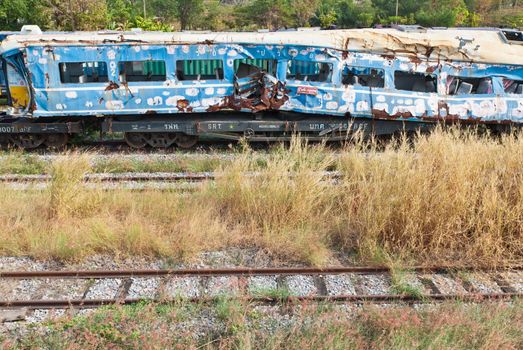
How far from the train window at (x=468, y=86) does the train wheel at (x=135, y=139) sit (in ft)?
25.1

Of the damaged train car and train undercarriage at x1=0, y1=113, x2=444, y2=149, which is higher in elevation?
the damaged train car

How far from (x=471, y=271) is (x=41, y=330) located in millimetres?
4947

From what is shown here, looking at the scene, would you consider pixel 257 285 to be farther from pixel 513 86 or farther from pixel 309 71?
pixel 513 86

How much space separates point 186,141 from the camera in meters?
12.6

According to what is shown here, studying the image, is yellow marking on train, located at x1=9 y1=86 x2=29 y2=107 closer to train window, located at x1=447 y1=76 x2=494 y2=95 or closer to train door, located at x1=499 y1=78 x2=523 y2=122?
train window, located at x1=447 y1=76 x2=494 y2=95

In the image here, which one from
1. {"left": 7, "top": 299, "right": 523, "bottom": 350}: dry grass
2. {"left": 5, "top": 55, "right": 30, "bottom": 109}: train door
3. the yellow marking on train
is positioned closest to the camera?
{"left": 7, "top": 299, "right": 523, "bottom": 350}: dry grass

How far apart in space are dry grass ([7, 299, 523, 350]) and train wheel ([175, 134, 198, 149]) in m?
7.63

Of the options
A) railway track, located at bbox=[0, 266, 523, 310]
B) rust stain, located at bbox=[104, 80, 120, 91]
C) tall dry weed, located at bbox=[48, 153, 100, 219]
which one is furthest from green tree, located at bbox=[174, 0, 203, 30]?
railway track, located at bbox=[0, 266, 523, 310]

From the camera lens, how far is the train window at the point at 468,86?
12109mm

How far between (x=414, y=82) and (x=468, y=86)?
1.28 m

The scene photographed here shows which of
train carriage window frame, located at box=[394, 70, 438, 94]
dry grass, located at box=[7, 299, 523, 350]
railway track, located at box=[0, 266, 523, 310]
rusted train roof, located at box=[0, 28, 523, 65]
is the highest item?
rusted train roof, located at box=[0, 28, 523, 65]

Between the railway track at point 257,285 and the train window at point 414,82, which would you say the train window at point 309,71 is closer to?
the train window at point 414,82

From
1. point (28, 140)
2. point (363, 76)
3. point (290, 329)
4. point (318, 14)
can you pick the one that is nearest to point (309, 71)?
point (363, 76)

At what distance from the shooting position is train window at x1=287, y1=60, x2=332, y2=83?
39.3 feet
